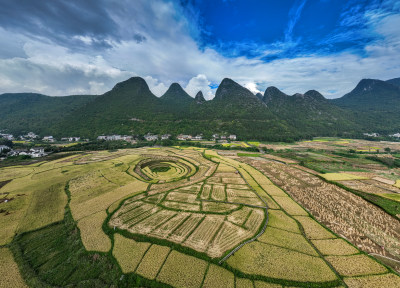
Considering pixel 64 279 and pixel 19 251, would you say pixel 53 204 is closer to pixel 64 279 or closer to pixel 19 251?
pixel 19 251

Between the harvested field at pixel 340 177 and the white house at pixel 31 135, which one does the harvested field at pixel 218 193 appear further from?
the white house at pixel 31 135

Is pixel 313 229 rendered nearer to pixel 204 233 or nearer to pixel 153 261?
pixel 204 233

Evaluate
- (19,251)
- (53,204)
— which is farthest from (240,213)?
(53,204)

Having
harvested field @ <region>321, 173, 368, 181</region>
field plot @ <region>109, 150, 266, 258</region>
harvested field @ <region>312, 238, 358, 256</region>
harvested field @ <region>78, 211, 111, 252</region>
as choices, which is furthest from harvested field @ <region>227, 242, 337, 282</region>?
harvested field @ <region>321, 173, 368, 181</region>

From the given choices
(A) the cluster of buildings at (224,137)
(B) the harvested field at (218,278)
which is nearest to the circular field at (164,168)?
(B) the harvested field at (218,278)

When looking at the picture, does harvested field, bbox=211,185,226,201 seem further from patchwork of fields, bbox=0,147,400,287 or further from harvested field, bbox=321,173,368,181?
harvested field, bbox=321,173,368,181

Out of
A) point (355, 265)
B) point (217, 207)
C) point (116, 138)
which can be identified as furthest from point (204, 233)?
point (116, 138)

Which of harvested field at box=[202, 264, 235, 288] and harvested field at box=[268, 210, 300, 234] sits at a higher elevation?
harvested field at box=[202, 264, 235, 288]
